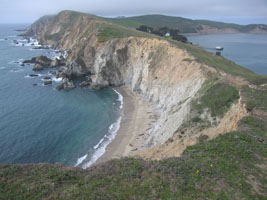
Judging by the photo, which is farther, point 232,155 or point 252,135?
point 252,135

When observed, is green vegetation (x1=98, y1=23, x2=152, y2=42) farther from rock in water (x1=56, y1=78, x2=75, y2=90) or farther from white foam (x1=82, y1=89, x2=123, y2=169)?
white foam (x1=82, y1=89, x2=123, y2=169)

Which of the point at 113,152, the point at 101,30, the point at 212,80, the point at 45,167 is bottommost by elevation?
the point at 113,152

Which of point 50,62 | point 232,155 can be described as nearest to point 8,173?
point 232,155

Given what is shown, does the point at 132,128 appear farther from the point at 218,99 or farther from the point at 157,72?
the point at 157,72

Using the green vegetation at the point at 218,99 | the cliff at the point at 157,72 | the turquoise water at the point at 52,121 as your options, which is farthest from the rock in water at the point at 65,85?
the green vegetation at the point at 218,99

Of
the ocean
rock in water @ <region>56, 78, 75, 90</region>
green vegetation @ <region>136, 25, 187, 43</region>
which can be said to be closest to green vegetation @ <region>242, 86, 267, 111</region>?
the ocean

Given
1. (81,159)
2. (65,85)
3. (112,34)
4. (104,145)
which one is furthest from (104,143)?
(112,34)

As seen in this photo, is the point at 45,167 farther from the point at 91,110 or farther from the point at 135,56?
the point at 135,56
